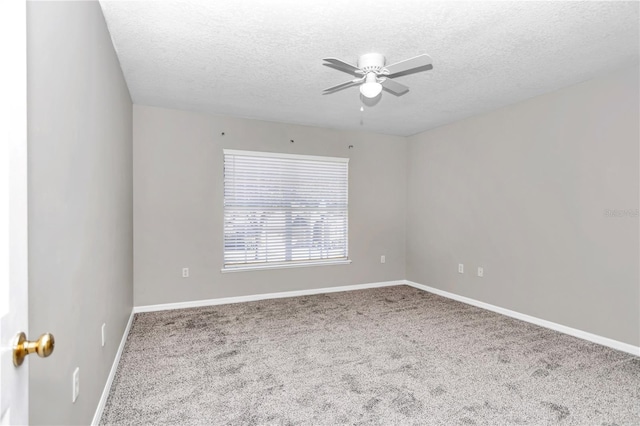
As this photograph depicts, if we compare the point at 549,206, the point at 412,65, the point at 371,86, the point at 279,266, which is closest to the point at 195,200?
the point at 279,266

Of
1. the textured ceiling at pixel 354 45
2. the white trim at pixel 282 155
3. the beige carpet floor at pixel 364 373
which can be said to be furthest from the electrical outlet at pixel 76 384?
the white trim at pixel 282 155

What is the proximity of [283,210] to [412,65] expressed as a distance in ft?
9.45

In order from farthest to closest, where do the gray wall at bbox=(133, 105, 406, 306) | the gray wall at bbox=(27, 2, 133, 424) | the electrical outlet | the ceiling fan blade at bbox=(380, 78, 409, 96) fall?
1. the gray wall at bbox=(133, 105, 406, 306)
2. the ceiling fan blade at bbox=(380, 78, 409, 96)
3. the electrical outlet
4. the gray wall at bbox=(27, 2, 133, 424)

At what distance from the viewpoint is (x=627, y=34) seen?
2.38m

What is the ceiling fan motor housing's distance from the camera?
2564 millimetres

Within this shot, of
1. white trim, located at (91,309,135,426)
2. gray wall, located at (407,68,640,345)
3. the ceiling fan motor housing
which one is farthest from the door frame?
gray wall, located at (407,68,640,345)

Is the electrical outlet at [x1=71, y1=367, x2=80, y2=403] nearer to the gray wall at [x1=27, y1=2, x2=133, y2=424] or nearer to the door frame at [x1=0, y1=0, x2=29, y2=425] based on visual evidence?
the gray wall at [x1=27, y1=2, x2=133, y2=424]

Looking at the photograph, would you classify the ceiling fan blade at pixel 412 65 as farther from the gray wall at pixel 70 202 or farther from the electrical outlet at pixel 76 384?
the electrical outlet at pixel 76 384

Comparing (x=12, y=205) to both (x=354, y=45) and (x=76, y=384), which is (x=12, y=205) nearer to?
(x=76, y=384)

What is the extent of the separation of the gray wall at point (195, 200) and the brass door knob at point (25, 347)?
3625 millimetres

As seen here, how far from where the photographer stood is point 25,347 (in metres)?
0.74

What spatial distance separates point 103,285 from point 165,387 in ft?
2.73

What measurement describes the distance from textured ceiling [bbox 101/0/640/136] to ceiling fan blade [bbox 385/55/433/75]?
208mm

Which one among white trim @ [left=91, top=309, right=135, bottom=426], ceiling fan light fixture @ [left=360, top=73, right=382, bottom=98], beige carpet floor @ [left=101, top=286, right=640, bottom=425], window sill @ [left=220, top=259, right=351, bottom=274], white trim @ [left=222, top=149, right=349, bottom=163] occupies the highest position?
ceiling fan light fixture @ [left=360, top=73, right=382, bottom=98]
